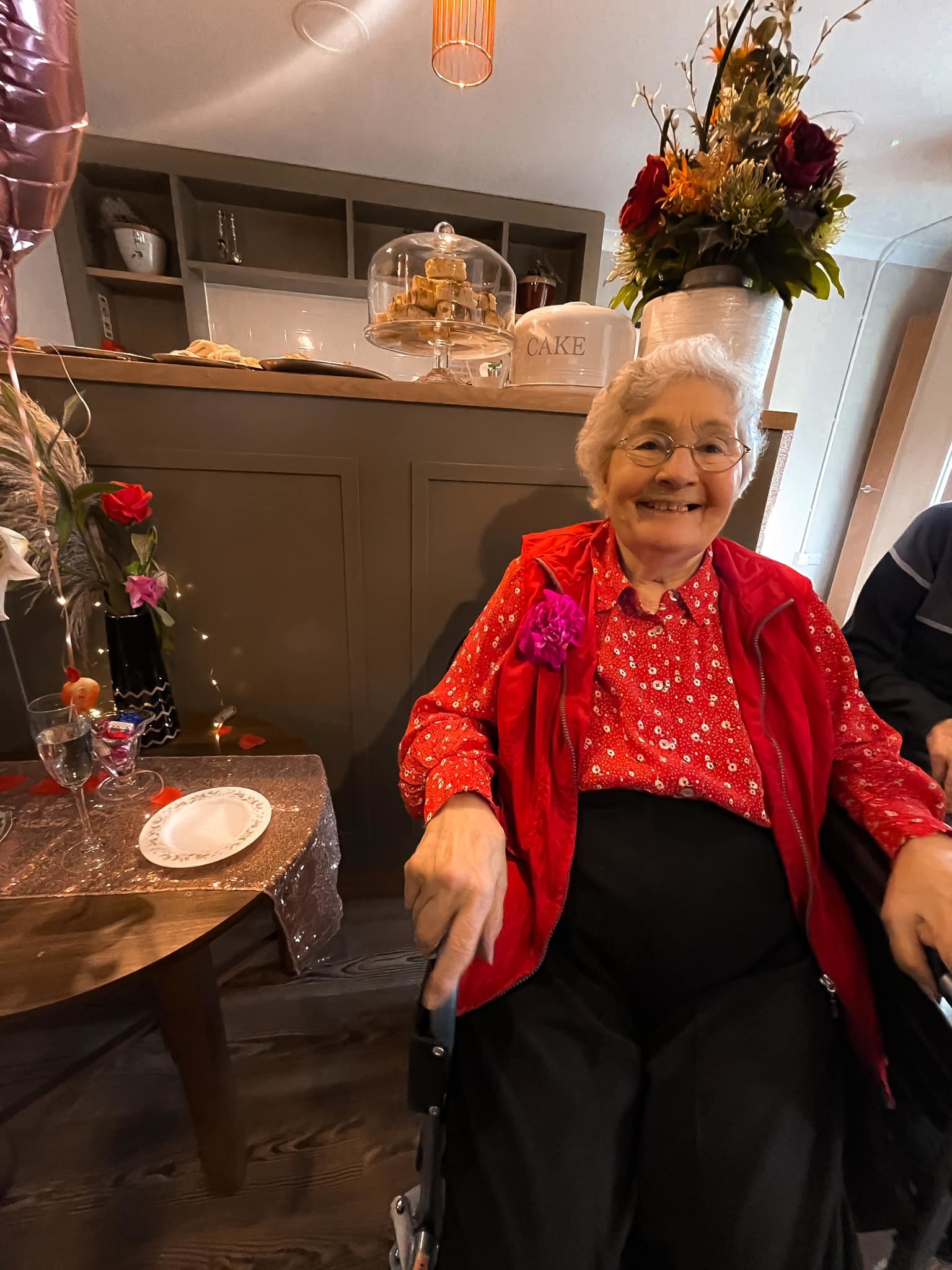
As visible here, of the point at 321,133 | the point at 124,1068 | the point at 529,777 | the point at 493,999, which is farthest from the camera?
the point at 321,133

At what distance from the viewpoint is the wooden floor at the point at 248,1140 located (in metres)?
0.91

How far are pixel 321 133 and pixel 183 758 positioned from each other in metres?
2.71

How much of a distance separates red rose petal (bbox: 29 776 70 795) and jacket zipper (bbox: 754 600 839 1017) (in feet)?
3.81

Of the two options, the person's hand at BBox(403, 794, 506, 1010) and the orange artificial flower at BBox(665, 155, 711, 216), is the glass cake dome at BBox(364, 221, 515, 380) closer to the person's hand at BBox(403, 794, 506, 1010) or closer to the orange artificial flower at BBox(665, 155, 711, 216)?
the orange artificial flower at BBox(665, 155, 711, 216)

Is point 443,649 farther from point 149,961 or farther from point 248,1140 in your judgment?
point 248,1140

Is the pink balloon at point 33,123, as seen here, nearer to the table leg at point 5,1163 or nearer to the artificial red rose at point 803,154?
the artificial red rose at point 803,154

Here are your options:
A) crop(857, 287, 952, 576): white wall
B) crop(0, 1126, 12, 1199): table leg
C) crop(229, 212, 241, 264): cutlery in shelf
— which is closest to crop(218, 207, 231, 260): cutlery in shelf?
crop(229, 212, 241, 264): cutlery in shelf

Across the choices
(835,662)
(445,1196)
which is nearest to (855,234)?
(835,662)

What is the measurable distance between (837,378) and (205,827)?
13.8 feet

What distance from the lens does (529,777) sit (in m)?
0.84

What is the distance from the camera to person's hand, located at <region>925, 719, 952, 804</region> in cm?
95

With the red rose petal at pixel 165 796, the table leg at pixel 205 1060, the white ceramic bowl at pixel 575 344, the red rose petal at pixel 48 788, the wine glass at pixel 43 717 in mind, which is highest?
the white ceramic bowl at pixel 575 344

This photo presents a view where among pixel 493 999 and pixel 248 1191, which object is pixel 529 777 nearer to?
pixel 493 999

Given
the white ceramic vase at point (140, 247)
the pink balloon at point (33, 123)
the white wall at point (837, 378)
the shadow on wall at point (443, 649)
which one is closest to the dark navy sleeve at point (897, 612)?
the shadow on wall at point (443, 649)
